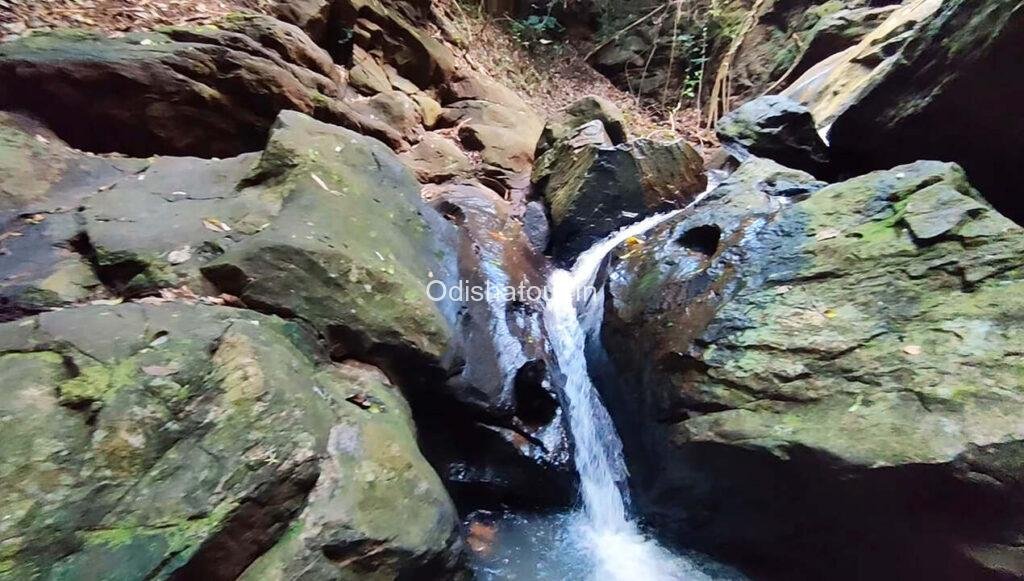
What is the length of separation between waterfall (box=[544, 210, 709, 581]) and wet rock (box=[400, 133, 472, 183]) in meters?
2.18

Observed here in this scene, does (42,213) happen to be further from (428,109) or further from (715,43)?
(715,43)

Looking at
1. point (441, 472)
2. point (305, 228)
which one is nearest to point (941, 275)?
point (441, 472)

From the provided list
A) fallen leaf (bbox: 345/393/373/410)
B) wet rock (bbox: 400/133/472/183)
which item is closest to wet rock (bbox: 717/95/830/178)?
wet rock (bbox: 400/133/472/183)

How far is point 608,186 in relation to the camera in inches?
255

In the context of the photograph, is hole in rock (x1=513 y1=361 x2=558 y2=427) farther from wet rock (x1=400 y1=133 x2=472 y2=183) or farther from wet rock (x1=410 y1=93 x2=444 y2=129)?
wet rock (x1=410 y1=93 x2=444 y2=129)

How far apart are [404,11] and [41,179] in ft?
21.2

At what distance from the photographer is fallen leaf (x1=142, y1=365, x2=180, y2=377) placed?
99.7 inches

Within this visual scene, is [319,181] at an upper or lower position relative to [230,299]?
upper

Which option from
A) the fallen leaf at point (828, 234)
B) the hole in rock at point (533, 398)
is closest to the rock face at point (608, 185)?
the hole in rock at point (533, 398)

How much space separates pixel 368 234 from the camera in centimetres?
409

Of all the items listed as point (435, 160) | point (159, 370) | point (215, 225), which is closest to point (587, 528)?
point (159, 370)

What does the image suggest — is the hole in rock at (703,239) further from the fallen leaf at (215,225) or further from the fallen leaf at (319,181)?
the fallen leaf at (215,225)

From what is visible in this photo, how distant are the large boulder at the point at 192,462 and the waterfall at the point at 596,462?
5.14 ft

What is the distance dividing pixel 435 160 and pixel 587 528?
4.84 metres
